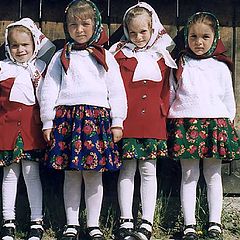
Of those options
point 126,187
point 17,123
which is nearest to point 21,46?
point 17,123

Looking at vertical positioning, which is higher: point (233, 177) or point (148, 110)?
point (148, 110)

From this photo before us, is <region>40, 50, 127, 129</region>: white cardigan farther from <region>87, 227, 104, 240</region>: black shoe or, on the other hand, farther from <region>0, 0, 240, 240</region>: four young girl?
<region>87, 227, 104, 240</region>: black shoe

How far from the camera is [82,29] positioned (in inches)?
184

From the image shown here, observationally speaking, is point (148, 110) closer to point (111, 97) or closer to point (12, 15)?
point (111, 97)

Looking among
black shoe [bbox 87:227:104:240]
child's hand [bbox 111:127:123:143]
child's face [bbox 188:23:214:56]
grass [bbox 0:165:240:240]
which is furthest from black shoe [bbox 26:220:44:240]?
child's face [bbox 188:23:214:56]

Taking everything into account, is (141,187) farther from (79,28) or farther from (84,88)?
(79,28)

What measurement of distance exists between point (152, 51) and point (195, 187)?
1.01 metres

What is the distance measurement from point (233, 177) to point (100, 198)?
114cm

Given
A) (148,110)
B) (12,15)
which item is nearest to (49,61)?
(12,15)

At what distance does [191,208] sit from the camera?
4.65 m

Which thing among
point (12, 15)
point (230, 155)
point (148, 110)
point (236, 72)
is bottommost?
point (230, 155)

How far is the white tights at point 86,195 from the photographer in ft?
15.0

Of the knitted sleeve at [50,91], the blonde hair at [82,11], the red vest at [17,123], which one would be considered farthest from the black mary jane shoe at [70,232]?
the blonde hair at [82,11]

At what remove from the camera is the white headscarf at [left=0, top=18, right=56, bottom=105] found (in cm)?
467
